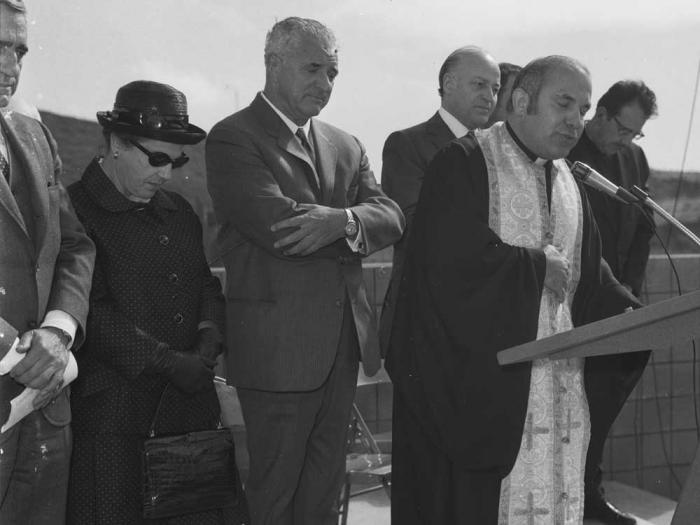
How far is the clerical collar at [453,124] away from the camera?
409 centimetres

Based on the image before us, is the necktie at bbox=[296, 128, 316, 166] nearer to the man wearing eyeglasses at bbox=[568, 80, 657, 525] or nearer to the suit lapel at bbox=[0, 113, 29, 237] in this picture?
the suit lapel at bbox=[0, 113, 29, 237]

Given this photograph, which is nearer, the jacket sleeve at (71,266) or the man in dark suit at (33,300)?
the man in dark suit at (33,300)

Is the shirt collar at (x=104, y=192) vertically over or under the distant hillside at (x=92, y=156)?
under

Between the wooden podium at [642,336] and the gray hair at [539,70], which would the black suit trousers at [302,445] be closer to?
the gray hair at [539,70]

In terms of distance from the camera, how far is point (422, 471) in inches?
132

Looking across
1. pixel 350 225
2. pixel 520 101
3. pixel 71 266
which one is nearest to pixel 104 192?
pixel 71 266

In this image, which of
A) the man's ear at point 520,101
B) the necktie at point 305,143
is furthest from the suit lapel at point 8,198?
the man's ear at point 520,101

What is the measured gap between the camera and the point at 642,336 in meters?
1.52

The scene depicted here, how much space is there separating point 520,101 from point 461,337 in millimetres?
836

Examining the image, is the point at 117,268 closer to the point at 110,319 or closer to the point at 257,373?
the point at 110,319

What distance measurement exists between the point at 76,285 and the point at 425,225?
126cm

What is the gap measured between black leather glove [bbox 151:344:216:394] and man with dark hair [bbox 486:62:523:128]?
2.09 metres

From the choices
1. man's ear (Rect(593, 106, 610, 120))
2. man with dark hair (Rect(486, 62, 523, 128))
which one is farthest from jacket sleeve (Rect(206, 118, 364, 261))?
man's ear (Rect(593, 106, 610, 120))

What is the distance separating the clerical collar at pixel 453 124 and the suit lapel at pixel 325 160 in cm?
81
